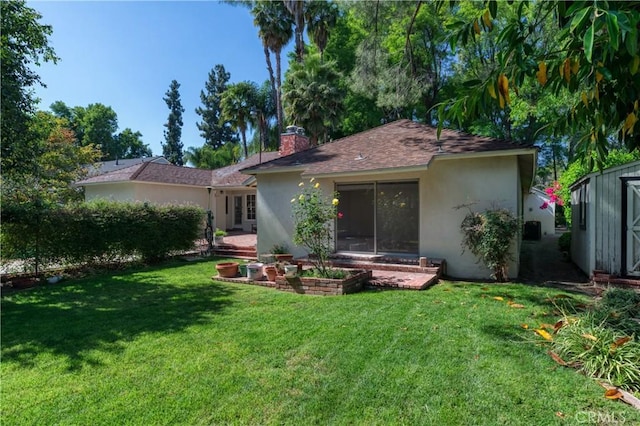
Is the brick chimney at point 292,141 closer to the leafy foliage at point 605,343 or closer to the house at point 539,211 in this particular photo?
the leafy foliage at point 605,343

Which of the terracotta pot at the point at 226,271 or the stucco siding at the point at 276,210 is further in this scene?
the stucco siding at the point at 276,210

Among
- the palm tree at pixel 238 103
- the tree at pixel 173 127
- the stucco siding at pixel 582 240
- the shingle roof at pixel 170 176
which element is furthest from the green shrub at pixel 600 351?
the tree at pixel 173 127

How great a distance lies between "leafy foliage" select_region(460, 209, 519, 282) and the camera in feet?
27.4

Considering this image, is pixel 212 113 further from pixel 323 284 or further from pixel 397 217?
pixel 323 284

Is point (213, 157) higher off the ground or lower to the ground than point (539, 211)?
higher

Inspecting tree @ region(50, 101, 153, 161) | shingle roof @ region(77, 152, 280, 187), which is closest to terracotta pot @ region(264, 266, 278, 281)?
shingle roof @ region(77, 152, 280, 187)

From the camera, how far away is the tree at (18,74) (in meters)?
7.93

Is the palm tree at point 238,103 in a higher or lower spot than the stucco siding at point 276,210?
higher

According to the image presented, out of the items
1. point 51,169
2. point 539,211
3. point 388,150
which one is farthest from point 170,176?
point 539,211

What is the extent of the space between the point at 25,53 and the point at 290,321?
29.8ft

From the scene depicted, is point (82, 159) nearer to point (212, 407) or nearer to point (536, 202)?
point (212, 407)

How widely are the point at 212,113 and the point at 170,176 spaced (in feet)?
136

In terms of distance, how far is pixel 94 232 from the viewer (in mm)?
10867

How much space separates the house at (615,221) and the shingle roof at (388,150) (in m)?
2.10
